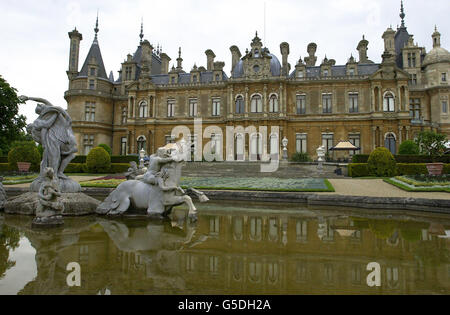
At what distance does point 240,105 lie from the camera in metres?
34.8

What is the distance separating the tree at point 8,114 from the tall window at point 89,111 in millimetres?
7703

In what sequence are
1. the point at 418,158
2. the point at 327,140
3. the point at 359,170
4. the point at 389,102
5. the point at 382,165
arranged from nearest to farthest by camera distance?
the point at 382,165, the point at 359,170, the point at 418,158, the point at 389,102, the point at 327,140

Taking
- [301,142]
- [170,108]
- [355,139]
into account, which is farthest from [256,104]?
[355,139]

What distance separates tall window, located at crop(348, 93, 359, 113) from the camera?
3341 cm

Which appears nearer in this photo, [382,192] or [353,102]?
[382,192]

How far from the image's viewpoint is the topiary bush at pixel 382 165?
65.4ft

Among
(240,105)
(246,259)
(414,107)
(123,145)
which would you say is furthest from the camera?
(123,145)

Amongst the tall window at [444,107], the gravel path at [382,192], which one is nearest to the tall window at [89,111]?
the gravel path at [382,192]

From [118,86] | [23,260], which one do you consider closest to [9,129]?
[118,86]

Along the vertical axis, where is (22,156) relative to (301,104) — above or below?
below

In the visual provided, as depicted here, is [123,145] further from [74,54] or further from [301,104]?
[301,104]

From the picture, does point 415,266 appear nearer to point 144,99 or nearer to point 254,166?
point 254,166

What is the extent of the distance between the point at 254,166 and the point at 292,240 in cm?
2172

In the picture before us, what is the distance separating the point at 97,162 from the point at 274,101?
21108 mm
